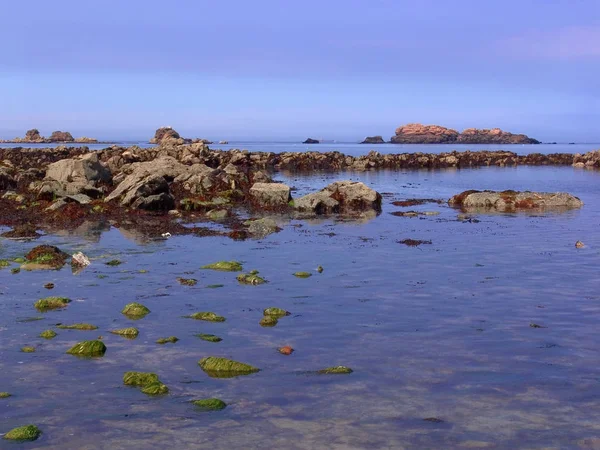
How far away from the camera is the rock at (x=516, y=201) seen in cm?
3631

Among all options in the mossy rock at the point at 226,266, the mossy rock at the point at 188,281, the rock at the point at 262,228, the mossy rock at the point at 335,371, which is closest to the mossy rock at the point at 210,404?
the mossy rock at the point at 335,371

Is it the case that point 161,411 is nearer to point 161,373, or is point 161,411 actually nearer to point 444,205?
point 161,373

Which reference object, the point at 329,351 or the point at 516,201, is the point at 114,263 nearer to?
the point at 329,351

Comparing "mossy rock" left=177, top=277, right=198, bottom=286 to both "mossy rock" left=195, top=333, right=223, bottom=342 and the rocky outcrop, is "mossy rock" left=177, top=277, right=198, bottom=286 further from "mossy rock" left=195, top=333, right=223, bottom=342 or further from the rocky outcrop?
the rocky outcrop

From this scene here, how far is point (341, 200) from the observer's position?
119ft

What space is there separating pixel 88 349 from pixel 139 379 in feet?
5.99

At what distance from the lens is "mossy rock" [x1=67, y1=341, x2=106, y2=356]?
37.4 ft

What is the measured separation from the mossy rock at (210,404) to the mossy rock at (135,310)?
4.99 m

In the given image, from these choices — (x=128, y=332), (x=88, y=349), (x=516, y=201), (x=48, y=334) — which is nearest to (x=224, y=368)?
(x=88, y=349)

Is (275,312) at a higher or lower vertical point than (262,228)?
lower

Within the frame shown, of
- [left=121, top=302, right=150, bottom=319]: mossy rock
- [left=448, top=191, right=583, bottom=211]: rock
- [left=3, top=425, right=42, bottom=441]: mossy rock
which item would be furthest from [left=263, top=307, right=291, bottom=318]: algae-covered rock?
[left=448, top=191, right=583, bottom=211]: rock

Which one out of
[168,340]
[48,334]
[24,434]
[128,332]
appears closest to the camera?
[24,434]

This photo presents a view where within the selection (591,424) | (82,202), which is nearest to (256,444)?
(591,424)

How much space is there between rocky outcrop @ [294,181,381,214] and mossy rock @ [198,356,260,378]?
22914 mm
